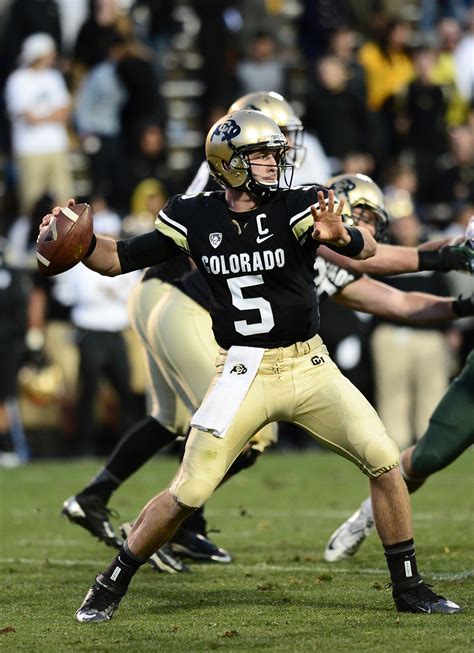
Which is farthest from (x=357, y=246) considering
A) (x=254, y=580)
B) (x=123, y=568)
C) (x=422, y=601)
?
(x=254, y=580)

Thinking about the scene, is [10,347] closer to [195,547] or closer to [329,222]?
[195,547]

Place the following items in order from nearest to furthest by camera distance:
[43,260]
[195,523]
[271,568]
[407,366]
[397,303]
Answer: [43,260], [397,303], [271,568], [195,523], [407,366]

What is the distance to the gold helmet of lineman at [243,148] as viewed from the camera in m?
5.24

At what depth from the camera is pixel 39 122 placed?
12.5 metres

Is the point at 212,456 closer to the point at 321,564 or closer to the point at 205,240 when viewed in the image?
the point at 205,240

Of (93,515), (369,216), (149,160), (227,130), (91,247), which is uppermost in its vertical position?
(227,130)

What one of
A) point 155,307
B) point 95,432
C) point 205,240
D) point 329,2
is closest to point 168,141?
point 329,2

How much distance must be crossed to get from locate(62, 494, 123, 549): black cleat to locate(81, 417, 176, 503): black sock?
0.05 metres

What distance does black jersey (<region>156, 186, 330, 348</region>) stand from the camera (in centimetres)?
518

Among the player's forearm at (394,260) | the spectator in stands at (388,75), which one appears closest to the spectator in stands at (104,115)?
the spectator in stands at (388,75)

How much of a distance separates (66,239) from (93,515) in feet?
6.11

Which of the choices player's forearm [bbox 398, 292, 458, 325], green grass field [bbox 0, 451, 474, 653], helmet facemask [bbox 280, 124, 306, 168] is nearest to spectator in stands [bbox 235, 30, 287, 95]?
green grass field [bbox 0, 451, 474, 653]

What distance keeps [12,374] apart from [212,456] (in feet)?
22.1

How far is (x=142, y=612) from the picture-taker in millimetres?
5375
